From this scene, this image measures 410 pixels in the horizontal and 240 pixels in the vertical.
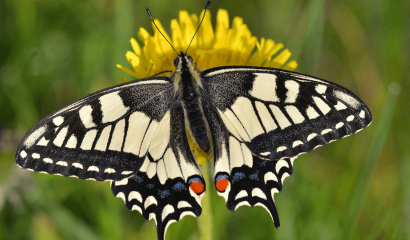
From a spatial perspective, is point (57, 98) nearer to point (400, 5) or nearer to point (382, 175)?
point (382, 175)

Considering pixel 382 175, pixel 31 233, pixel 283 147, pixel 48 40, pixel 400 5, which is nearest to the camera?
pixel 283 147

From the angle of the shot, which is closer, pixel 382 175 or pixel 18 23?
pixel 382 175

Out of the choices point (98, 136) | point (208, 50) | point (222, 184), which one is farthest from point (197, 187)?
point (208, 50)

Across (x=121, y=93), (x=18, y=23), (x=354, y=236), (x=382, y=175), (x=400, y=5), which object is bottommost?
(x=354, y=236)

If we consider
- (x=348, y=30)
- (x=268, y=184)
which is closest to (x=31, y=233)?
(x=268, y=184)

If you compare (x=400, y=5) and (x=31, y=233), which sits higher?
(x=400, y=5)

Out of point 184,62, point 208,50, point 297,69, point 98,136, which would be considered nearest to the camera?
point 98,136

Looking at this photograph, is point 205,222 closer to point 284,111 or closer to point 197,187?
→ point 197,187

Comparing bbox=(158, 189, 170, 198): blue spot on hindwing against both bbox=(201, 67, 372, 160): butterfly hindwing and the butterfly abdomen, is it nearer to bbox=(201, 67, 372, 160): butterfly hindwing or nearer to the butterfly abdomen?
the butterfly abdomen
